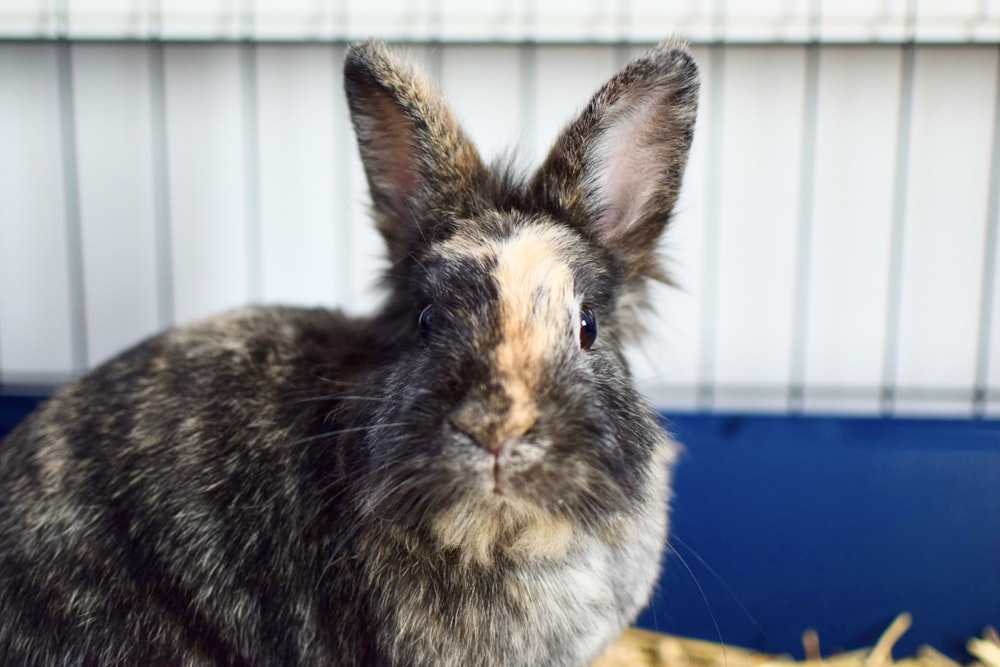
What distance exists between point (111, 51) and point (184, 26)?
0.18m

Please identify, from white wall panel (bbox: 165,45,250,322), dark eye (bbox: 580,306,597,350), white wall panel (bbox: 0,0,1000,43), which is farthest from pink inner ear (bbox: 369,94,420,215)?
white wall panel (bbox: 165,45,250,322)

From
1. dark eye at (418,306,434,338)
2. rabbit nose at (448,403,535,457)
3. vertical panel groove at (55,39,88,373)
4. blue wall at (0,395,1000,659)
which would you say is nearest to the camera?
rabbit nose at (448,403,535,457)

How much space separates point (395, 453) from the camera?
102 cm

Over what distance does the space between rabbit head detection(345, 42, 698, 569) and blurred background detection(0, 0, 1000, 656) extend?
476 millimetres

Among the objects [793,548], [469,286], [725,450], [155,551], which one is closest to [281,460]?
[155,551]

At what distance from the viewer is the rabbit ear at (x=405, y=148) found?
1240 mm

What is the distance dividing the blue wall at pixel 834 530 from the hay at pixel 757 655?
19 millimetres

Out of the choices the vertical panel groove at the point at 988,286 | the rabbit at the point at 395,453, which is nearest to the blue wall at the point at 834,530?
the vertical panel groove at the point at 988,286

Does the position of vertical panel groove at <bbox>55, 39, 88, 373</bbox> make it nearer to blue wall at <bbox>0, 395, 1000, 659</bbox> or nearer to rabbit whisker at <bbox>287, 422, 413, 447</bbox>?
rabbit whisker at <bbox>287, 422, 413, 447</bbox>

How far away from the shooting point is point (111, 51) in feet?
6.09

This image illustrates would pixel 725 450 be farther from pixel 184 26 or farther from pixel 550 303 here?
pixel 184 26

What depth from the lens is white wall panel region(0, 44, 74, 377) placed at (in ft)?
6.15

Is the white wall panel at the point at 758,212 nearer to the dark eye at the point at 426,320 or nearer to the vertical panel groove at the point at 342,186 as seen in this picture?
the vertical panel groove at the point at 342,186

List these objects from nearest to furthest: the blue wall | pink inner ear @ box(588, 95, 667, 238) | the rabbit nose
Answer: the rabbit nose → pink inner ear @ box(588, 95, 667, 238) → the blue wall
